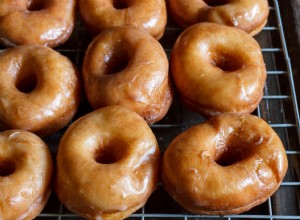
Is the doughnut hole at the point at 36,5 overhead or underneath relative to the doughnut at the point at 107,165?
overhead

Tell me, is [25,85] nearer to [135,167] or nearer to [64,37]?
[64,37]

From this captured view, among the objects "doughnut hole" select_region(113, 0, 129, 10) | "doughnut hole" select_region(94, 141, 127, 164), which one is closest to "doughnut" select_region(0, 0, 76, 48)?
"doughnut hole" select_region(113, 0, 129, 10)

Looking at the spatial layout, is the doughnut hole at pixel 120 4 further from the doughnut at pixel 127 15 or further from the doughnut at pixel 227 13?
the doughnut at pixel 227 13

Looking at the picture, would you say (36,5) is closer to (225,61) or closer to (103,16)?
(103,16)

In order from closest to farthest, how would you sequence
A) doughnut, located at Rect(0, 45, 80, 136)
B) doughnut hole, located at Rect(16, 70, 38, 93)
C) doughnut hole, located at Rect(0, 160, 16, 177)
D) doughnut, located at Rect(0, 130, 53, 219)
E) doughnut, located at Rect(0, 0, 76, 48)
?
1. doughnut, located at Rect(0, 130, 53, 219)
2. doughnut hole, located at Rect(0, 160, 16, 177)
3. doughnut, located at Rect(0, 45, 80, 136)
4. doughnut hole, located at Rect(16, 70, 38, 93)
5. doughnut, located at Rect(0, 0, 76, 48)

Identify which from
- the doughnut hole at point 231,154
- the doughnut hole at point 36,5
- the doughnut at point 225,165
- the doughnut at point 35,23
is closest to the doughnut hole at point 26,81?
the doughnut at point 35,23

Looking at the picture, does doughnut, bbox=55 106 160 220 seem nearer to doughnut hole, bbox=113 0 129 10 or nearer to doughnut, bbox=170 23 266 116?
doughnut, bbox=170 23 266 116

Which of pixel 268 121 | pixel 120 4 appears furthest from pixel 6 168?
pixel 268 121
